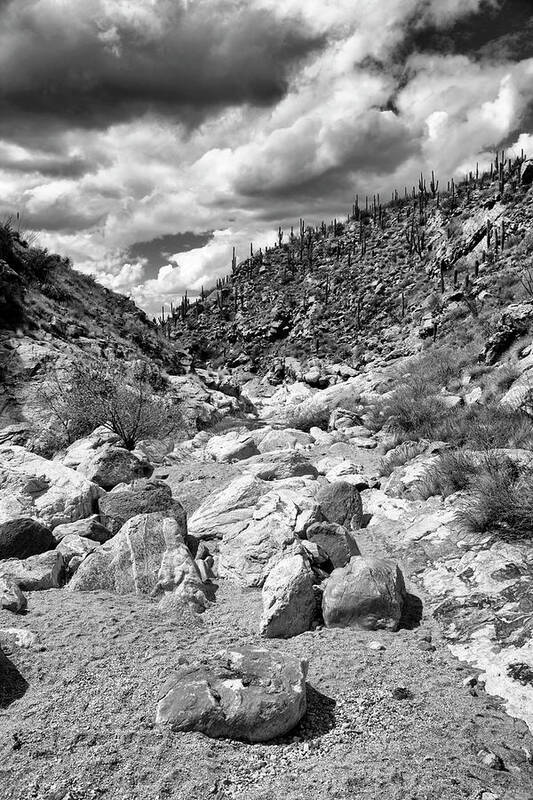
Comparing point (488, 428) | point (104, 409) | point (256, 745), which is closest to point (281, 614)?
point (256, 745)

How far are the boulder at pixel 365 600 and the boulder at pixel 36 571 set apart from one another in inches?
111

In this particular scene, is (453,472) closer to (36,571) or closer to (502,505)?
(502,505)

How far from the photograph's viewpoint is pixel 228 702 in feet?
9.07

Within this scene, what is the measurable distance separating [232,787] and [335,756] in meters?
0.59

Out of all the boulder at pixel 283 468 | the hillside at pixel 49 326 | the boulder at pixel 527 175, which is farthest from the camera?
the boulder at pixel 527 175

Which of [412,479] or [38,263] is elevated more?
[38,263]

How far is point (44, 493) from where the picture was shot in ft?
22.7

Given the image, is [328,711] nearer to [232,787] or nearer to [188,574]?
[232,787]

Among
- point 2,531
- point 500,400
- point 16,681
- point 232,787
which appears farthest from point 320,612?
point 500,400

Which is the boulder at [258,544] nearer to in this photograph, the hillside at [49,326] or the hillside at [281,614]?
the hillside at [281,614]

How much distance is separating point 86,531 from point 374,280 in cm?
5928

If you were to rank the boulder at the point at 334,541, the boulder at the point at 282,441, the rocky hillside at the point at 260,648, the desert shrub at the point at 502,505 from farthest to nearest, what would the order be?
the boulder at the point at 282,441 → the boulder at the point at 334,541 → the desert shrub at the point at 502,505 → the rocky hillside at the point at 260,648

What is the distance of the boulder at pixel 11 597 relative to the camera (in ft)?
13.6

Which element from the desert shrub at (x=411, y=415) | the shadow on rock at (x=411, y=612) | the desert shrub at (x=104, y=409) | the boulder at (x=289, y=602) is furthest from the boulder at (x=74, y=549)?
the desert shrub at (x=104, y=409)
